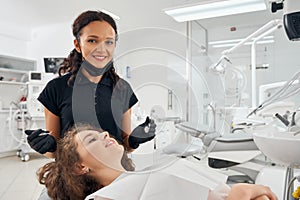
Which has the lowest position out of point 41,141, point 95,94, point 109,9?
point 41,141

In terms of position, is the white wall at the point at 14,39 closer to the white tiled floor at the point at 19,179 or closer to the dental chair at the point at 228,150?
the white tiled floor at the point at 19,179

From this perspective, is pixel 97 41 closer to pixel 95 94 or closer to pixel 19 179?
pixel 95 94

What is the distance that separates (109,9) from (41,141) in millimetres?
2815

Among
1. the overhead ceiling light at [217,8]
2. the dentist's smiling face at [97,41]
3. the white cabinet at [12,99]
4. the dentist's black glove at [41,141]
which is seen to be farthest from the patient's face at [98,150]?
the white cabinet at [12,99]

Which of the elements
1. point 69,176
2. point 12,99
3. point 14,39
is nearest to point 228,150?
point 69,176

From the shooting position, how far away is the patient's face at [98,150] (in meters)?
0.75

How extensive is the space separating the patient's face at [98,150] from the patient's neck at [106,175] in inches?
0.6

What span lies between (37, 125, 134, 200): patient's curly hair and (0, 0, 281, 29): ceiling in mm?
2426

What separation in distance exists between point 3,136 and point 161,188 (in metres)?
3.71

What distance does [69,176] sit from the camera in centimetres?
79

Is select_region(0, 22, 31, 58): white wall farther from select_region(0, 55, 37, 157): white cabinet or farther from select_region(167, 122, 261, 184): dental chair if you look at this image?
select_region(167, 122, 261, 184): dental chair

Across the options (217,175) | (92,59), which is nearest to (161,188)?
(217,175)

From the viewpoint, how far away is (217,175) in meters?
0.64

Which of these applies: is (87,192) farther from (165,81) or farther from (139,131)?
(165,81)
